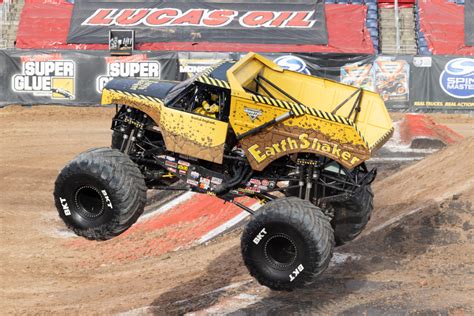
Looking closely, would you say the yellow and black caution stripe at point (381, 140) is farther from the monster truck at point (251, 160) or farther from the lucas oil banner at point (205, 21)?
the lucas oil banner at point (205, 21)

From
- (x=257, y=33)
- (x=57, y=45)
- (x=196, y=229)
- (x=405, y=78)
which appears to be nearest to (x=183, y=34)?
(x=257, y=33)

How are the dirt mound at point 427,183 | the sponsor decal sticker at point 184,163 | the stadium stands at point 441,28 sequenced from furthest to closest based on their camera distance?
the stadium stands at point 441,28
the dirt mound at point 427,183
the sponsor decal sticker at point 184,163

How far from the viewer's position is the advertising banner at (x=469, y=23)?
30453 millimetres

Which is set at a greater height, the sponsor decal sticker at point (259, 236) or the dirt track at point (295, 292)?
the sponsor decal sticker at point (259, 236)

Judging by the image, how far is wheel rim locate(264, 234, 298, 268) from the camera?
993cm

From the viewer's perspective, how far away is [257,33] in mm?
30094

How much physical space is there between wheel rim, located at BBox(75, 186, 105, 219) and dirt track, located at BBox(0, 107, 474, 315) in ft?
5.89

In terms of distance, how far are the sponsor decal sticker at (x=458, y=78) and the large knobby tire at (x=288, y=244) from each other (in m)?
17.8

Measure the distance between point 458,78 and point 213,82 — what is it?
17850mm

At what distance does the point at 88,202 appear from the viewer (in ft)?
34.9

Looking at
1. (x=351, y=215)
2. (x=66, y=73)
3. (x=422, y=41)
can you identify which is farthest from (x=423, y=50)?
(x=351, y=215)

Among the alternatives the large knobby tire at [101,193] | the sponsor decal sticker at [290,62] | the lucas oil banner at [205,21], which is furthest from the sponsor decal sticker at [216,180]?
the lucas oil banner at [205,21]

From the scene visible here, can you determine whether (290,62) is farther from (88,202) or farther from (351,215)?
(88,202)

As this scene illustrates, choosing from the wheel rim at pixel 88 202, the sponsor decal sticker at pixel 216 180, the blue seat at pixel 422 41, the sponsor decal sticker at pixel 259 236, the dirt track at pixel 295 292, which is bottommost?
the dirt track at pixel 295 292
